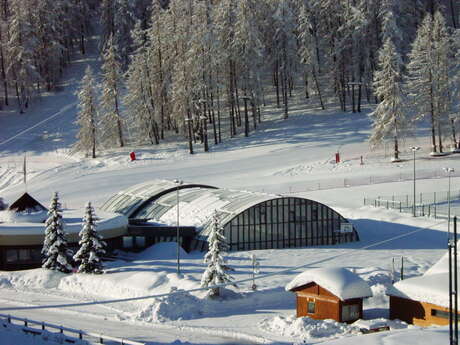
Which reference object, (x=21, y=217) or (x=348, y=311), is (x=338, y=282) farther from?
(x=21, y=217)

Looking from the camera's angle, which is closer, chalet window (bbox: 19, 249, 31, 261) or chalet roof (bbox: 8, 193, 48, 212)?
chalet window (bbox: 19, 249, 31, 261)

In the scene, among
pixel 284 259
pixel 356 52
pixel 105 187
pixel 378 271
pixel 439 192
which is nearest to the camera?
pixel 378 271

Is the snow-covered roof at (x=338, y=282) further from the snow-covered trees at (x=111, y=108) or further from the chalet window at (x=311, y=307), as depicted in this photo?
the snow-covered trees at (x=111, y=108)

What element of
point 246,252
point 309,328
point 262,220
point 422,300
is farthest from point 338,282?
point 262,220

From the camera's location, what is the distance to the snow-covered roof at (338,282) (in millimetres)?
34781

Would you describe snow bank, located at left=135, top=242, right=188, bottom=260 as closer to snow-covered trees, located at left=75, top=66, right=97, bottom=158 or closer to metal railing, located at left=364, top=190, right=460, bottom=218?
metal railing, located at left=364, top=190, right=460, bottom=218

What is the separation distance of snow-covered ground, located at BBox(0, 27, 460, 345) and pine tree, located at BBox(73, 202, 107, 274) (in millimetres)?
884

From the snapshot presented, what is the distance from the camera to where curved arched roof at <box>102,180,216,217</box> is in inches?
2244

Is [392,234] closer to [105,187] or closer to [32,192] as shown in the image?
[105,187]

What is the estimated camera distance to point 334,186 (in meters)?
64.4

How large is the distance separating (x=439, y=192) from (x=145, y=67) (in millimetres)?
37224

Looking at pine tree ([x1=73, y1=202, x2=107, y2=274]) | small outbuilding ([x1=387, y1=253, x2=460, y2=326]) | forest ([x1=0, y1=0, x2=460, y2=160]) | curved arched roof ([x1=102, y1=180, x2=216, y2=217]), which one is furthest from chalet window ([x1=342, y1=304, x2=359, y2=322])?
forest ([x1=0, y1=0, x2=460, y2=160])

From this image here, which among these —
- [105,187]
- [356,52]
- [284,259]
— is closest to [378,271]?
[284,259]

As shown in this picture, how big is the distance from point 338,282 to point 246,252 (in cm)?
1363
